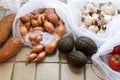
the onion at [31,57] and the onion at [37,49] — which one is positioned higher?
the onion at [37,49]

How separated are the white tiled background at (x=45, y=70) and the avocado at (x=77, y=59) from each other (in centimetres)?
3

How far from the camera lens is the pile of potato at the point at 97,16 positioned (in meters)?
1.08

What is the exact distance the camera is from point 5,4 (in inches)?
45.0

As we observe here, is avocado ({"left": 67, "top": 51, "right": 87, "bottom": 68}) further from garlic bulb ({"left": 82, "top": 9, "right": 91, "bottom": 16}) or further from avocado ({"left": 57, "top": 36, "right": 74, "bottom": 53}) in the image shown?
garlic bulb ({"left": 82, "top": 9, "right": 91, "bottom": 16})

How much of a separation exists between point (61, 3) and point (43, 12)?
0.32 ft

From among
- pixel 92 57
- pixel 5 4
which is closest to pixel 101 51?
Result: pixel 92 57

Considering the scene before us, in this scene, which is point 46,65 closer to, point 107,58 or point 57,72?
point 57,72

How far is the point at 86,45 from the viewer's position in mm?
1005

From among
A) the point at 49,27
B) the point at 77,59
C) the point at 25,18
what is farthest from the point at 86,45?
the point at 25,18

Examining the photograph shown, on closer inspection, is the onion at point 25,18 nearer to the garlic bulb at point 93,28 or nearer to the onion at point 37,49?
the onion at point 37,49

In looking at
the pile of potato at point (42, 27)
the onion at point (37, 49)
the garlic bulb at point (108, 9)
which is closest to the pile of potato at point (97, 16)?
the garlic bulb at point (108, 9)

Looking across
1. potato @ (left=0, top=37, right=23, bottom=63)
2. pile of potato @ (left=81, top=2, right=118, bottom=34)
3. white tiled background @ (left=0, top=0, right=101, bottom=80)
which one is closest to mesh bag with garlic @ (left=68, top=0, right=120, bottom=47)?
pile of potato @ (left=81, top=2, right=118, bottom=34)

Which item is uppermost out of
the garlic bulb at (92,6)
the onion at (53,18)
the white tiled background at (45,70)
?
the garlic bulb at (92,6)

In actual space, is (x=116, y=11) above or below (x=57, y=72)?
above
